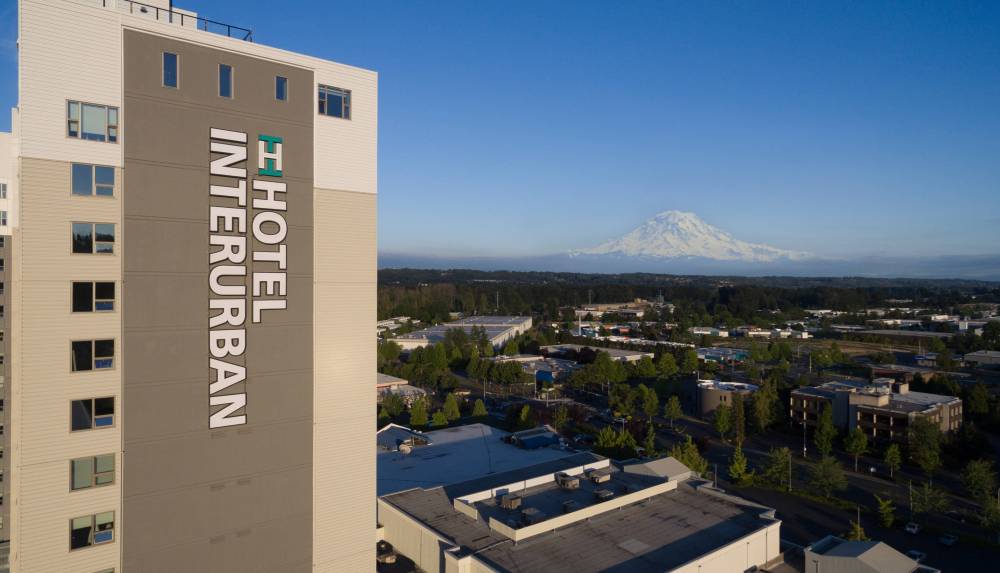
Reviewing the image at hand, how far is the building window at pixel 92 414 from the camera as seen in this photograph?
5.81 meters

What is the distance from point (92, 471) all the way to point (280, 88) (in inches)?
174

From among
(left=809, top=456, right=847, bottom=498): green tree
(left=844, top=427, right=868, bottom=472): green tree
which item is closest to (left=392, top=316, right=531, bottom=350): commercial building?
(left=844, top=427, right=868, bottom=472): green tree

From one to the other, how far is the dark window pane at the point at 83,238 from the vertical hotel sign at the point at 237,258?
1.04 m

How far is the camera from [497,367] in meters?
35.3

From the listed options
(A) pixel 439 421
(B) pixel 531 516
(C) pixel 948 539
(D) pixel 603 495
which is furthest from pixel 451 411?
(C) pixel 948 539

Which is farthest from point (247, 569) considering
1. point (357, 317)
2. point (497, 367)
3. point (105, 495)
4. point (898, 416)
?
point (497, 367)

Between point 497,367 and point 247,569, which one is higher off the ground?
point 247,569

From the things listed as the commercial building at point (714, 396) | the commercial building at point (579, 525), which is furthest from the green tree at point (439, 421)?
the commercial building at point (714, 396)

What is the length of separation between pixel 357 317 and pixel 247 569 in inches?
121

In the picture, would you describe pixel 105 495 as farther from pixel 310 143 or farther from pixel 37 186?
pixel 310 143

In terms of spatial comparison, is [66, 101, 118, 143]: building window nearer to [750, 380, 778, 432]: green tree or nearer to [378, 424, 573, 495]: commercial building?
[378, 424, 573, 495]: commercial building

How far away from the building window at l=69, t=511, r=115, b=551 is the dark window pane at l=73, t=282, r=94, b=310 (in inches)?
80.3

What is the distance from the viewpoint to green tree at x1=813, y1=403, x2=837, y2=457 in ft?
73.6

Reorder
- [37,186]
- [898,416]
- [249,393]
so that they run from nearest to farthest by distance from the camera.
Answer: [37,186]
[249,393]
[898,416]
